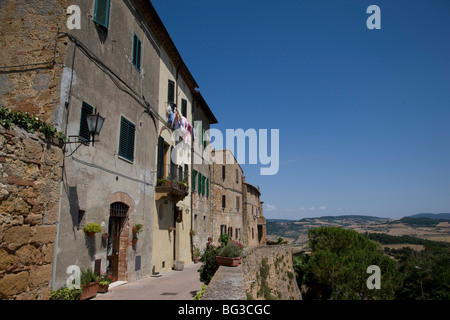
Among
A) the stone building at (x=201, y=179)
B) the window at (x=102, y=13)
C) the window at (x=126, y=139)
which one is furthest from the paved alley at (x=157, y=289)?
the window at (x=102, y=13)

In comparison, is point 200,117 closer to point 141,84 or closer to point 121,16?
point 141,84

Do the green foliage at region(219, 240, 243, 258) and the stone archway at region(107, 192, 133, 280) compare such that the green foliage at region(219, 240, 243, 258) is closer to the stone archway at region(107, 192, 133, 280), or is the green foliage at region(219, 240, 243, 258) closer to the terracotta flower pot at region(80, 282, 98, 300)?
the stone archway at region(107, 192, 133, 280)

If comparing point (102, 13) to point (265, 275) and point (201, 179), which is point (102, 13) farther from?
point (201, 179)

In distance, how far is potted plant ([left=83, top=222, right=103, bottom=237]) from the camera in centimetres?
824

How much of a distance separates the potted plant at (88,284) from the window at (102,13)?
757 centimetres

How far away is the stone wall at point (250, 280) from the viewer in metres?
5.84

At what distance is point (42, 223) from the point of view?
6.46 m

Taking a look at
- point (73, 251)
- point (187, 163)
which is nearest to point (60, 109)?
point (73, 251)

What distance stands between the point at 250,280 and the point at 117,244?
16.3 ft

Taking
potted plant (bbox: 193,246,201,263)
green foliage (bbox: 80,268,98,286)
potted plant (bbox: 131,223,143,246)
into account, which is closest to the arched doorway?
potted plant (bbox: 131,223,143,246)

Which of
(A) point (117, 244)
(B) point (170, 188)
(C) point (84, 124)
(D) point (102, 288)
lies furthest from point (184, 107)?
(D) point (102, 288)

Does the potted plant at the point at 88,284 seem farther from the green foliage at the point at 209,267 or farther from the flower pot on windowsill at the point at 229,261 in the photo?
the flower pot on windowsill at the point at 229,261

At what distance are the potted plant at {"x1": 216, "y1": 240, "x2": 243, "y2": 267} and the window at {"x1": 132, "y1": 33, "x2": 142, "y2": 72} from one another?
8.07m

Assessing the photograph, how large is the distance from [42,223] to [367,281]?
2319 cm
